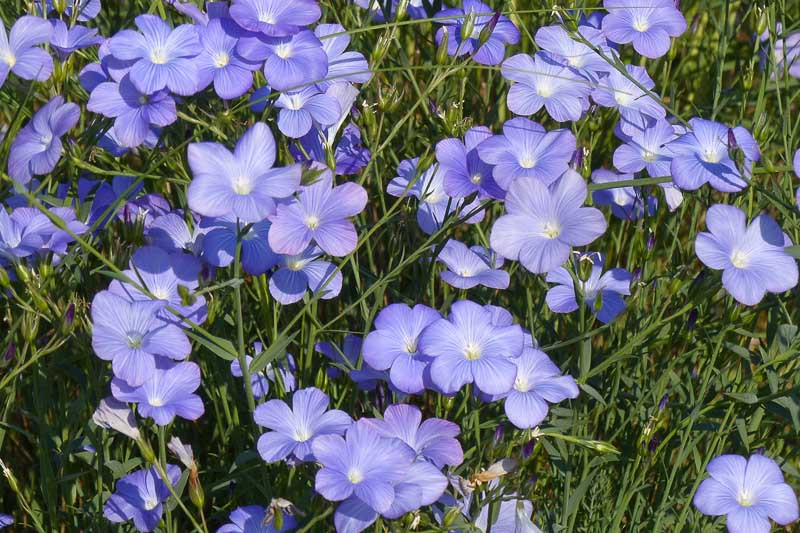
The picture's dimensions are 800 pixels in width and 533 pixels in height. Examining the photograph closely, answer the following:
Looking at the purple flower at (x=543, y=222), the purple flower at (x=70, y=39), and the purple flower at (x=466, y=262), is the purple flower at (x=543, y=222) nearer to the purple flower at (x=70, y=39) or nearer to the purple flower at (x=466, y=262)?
the purple flower at (x=466, y=262)

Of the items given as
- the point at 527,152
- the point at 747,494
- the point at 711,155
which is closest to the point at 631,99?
the point at 711,155

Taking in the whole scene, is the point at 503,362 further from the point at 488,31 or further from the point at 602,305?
the point at 488,31

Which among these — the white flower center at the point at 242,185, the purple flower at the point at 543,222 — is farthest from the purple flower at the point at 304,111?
the purple flower at the point at 543,222

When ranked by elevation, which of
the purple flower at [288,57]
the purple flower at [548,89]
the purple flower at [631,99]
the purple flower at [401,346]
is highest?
the purple flower at [288,57]

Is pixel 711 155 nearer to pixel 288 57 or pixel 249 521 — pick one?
pixel 288 57

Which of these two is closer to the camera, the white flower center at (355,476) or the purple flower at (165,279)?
the white flower center at (355,476)

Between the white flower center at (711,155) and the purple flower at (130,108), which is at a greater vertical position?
the purple flower at (130,108)

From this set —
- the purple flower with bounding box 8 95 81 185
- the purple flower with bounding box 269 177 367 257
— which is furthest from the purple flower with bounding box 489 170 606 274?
the purple flower with bounding box 8 95 81 185
